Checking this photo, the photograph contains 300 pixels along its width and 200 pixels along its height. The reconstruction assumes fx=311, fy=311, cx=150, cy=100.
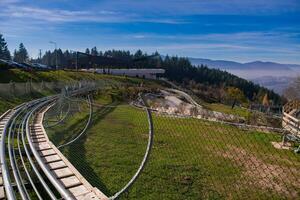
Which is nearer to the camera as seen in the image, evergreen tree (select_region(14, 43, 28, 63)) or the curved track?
the curved track

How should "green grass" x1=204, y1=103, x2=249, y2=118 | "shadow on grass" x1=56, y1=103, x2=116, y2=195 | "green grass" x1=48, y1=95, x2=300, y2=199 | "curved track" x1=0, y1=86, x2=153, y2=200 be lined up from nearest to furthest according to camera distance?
"curved track" x1=0, y1=86, x2=153, y2=200, "shadow on grass" x1=56, y1=103, x2=116, y2=195, "green grass" x1=48, y1=95, x2=300, y2=199, "green grass" x1=204, y1=103, x2=249, y2=118

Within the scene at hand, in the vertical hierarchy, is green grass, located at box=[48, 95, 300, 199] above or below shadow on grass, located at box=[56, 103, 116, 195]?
below

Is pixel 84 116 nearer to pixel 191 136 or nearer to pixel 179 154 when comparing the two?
pixel 191 136

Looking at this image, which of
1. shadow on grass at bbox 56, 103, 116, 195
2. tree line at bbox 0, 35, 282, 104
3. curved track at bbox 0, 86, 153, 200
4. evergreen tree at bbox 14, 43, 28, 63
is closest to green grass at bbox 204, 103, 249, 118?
shadow on grass at bbox 56, 103, 116, 195

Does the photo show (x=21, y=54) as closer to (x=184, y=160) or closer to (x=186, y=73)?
(x=186, y=73)

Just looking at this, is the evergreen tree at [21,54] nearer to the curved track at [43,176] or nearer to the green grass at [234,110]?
the green grass at [234,110]

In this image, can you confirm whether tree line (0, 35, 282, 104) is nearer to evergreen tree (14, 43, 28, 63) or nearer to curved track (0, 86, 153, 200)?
evergreen tree (14, 43, 28, 63)

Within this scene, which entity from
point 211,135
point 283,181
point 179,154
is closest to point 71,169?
point 179,154

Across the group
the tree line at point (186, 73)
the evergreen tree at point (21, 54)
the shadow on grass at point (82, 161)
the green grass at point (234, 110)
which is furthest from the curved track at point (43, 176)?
the evergreen tree at point (21, 54)

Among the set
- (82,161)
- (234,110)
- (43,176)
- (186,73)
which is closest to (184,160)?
(82,161)
